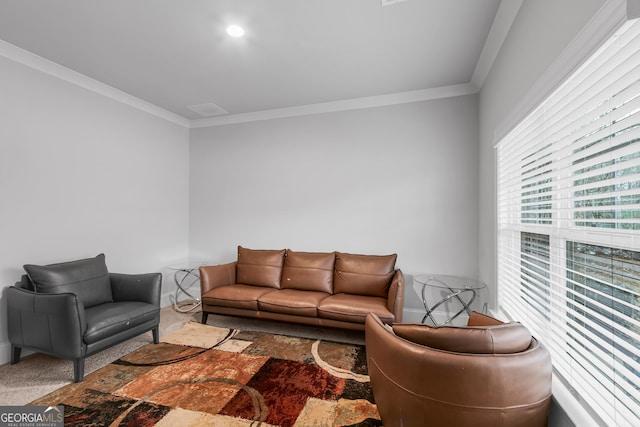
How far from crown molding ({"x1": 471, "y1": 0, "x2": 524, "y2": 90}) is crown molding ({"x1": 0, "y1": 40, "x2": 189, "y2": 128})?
412 cm

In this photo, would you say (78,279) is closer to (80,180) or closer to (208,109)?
(80,180)

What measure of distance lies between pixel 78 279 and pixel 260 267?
73.4 inches

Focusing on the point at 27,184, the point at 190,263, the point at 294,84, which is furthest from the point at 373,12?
the point at 190,263

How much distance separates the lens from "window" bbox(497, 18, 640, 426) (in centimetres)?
103

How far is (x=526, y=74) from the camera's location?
1.88 m

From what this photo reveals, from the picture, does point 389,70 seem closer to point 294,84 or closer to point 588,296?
point 294,84

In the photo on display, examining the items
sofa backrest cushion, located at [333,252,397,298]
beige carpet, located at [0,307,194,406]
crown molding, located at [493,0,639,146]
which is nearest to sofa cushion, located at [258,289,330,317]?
sofa backrest cushion, located at [333,252,397,298]

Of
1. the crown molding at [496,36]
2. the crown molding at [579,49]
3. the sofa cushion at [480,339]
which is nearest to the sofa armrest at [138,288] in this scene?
the sofa cushion at [480,339]

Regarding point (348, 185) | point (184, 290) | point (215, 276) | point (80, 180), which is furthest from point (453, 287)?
point (80, 180)

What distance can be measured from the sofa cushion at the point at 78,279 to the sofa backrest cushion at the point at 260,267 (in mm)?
1454

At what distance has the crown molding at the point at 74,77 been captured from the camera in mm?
2637

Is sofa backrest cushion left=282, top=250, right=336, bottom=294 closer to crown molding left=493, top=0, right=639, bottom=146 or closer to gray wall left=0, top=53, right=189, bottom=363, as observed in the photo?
gray wall left=0, top=53, right=189, bottom=363

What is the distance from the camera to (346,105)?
12.8 ft

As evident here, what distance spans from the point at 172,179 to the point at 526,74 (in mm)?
4472
